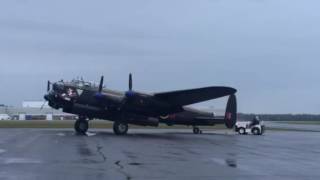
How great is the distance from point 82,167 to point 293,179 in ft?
19.1

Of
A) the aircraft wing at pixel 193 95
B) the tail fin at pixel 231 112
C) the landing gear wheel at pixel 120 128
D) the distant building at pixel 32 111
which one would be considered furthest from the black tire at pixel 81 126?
the distant building at pixel 32 111

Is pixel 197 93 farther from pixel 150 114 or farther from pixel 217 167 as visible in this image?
pixel 217 167

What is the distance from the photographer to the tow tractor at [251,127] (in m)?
51.8

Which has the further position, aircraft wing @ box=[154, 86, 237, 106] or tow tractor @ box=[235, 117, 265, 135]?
tow tractor @ box=[235, 117, 265, 135]

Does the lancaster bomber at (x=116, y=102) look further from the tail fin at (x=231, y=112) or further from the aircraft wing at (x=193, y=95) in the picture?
the tail fin at (x=231, y=112)

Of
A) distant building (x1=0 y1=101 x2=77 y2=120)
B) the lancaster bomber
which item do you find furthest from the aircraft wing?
distant building (x1=0 y1=101 x2=77 y2=120)

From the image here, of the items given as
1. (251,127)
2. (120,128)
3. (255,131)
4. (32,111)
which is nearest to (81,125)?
(120,128)

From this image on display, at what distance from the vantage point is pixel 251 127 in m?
52.7

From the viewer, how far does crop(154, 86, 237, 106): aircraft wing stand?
131 ft

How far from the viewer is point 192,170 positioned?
16.7 m

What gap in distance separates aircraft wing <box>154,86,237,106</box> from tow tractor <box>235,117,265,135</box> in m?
11.3

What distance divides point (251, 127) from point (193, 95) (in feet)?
43.3

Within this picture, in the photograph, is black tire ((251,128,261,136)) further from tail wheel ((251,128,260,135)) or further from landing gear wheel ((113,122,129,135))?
landing gear wheel ((113,122,129,135))

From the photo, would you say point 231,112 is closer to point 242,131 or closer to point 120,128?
point 242,131
